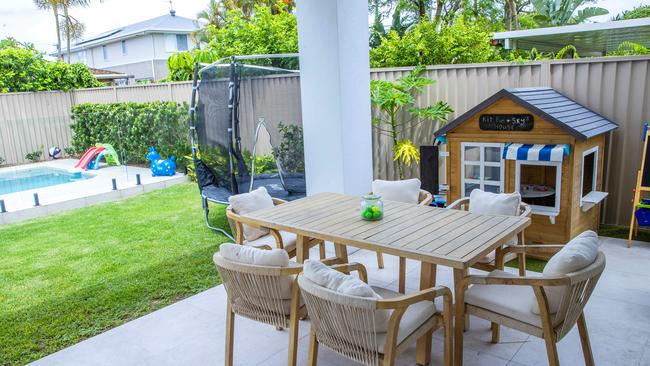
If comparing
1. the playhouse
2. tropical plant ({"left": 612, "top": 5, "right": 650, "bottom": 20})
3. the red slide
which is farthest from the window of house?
the playhouse

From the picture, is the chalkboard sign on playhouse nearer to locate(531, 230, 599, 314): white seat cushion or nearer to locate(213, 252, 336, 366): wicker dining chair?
locate(531, 230, 599, 314): white seat cushion

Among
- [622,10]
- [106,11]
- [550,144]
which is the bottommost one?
[550,144]

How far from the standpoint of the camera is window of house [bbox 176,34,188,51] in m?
24.8

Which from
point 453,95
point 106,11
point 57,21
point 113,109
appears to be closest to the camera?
point 453,95

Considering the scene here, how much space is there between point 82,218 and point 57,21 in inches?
739

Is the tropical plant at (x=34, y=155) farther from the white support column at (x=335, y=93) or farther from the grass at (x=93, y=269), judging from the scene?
the white support column at (x=335, y=93)

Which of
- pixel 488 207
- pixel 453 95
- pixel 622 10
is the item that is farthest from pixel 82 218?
pixel 622 10

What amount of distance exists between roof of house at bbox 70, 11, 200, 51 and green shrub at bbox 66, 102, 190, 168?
12.4 metres

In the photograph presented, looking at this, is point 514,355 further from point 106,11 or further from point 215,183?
point 106,11

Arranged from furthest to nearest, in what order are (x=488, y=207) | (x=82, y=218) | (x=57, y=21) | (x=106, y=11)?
(x=106, y=11) → (x=57, y=21) → (x=82, y=218) → (x=488, y=207)

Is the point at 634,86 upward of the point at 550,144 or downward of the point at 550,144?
upward

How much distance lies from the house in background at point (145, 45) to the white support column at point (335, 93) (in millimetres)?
19350

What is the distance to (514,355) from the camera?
2.82 m

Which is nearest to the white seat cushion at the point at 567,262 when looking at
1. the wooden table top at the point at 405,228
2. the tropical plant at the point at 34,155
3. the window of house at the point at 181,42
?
the wooden table top at the point at 405,228
